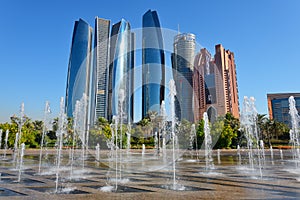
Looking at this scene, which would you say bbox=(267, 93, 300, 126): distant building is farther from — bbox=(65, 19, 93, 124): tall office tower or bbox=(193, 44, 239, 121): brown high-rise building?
bbox=(65, 19, 93, 124): tall office tower

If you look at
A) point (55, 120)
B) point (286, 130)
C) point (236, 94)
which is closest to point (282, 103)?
point (236, 94)

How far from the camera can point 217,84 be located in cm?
5781

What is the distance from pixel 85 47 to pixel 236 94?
6055 centimetres

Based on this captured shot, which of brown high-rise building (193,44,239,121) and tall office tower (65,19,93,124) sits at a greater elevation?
tall office tower (65,19,93,124)

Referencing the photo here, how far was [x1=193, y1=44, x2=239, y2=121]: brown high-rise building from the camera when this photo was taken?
1599 inches

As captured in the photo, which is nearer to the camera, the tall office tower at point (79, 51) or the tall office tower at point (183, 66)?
the tall office tower at point (183, 66)

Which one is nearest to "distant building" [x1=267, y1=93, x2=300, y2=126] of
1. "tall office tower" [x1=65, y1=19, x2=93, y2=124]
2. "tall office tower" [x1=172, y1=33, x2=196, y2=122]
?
"tall office tower" [x1=65, y1=19, x2=93, y2=124]

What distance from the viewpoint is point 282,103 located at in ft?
312

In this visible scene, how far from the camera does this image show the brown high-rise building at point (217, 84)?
40625 millimetres

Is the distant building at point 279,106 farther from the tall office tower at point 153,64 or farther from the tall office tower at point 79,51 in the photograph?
the tall office tower at point 153,64

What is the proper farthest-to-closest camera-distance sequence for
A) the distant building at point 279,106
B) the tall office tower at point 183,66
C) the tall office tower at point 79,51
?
the distant building at point 279,106
the tall office tower at point 79,51
the tall office tower at point 183,66

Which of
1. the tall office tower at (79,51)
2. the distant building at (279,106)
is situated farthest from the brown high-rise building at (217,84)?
the tall office tower at (79,51)

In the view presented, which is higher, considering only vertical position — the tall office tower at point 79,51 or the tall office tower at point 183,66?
the tall office tower at point 79,51

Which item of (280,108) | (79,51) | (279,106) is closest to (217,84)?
(79,51)
